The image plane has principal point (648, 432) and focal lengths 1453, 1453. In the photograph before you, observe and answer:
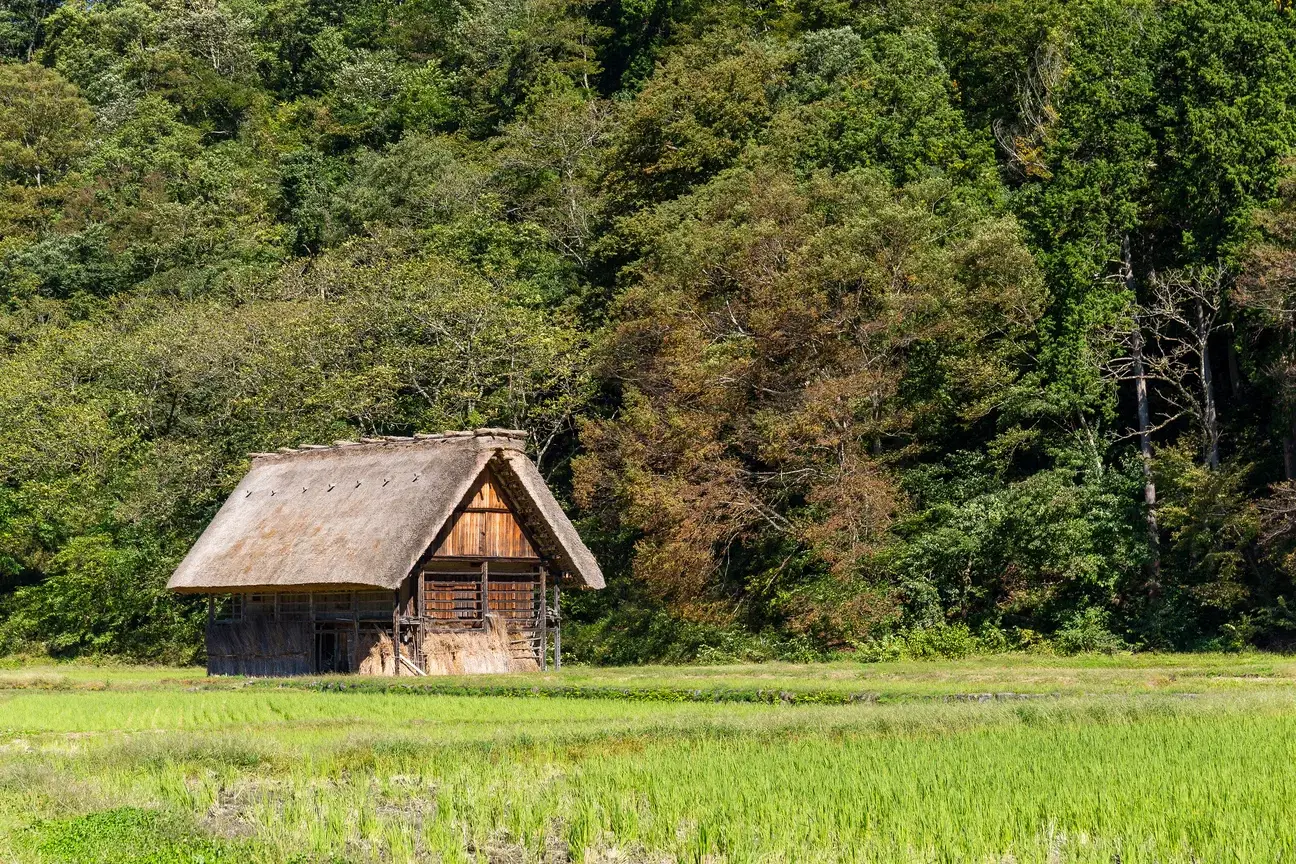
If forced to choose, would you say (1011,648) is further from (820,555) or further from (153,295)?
(153,295)

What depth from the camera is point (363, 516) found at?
30.5 m

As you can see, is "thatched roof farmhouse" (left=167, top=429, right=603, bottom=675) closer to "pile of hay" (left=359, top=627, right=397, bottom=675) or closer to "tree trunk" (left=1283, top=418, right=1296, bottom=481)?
"pile of hay" (left=359, top=627, right=397, bottom=675)

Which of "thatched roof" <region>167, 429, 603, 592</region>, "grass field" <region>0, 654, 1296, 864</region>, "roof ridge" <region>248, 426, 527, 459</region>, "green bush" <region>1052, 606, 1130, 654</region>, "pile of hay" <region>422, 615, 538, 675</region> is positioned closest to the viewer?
"grass field" <region>0, 654, 1296, 864</region>

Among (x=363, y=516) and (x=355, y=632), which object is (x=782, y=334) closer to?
(x=363, y=516)

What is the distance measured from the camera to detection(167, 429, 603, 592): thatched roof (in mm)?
29094

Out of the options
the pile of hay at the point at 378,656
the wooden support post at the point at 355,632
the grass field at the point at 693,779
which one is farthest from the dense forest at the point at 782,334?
the grass field at the point at 693,779

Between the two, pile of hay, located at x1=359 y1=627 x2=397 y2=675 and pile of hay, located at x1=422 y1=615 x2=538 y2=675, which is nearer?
pile of hay, located at x1=359 y1=627 x2=397 y2=675

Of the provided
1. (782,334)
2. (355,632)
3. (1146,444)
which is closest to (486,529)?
(355,632)

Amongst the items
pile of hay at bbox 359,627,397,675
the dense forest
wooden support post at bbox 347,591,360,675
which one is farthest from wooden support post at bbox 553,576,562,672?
wooden support post at bbox 347,591,360,675

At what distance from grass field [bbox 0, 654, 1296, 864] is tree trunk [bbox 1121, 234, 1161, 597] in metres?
8.49

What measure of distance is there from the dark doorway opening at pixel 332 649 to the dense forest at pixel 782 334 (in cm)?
631

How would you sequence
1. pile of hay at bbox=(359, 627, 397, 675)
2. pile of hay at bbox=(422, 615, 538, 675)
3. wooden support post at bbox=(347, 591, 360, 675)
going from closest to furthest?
pile of hay at bbox=(359, 627, 397, 675)
pile of hay at bbox=(422, 615, 538, 675)
wooden support post at bbox=(347, 591, 360, 675)

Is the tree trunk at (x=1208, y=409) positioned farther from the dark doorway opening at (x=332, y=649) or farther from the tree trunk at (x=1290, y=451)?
the dark doorway opening at (x=332, y=649)

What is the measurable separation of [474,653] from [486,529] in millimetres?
2654
